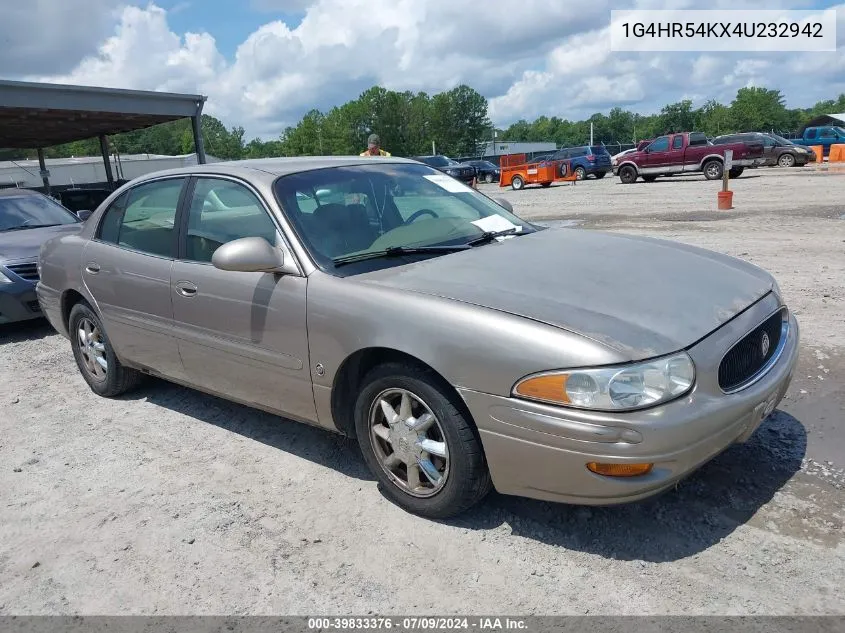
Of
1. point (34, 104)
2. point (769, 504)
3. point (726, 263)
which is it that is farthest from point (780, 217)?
point (34, 104)

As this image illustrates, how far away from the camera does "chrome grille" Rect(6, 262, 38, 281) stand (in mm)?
6977

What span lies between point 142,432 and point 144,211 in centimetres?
145

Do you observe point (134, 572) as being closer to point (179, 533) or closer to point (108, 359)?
point (179, 533)

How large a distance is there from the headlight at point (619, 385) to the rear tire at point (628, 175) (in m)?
26.4

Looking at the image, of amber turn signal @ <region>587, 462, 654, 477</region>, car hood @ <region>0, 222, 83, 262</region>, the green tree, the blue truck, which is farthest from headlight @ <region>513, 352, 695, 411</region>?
the green tree

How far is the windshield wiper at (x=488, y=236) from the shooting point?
3.74 metres

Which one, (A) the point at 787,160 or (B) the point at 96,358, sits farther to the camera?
(A) the point at 787,160

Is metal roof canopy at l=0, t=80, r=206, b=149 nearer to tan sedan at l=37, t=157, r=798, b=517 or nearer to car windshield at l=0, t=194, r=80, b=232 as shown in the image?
car windshield at l=0, t=194, r=80, b=232

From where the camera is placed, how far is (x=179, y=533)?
125 inches

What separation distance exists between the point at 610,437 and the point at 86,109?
14.7m

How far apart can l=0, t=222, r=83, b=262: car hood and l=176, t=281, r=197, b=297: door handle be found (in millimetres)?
3678

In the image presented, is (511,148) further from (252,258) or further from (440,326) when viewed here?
(440,326)

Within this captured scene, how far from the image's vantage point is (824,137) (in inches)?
1438

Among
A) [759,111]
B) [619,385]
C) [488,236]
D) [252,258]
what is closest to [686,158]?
[488,236]
